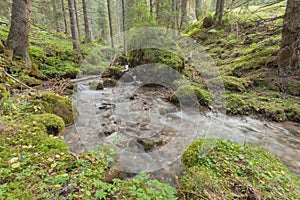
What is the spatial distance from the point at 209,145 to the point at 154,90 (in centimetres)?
528

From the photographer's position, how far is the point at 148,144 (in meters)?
3.54

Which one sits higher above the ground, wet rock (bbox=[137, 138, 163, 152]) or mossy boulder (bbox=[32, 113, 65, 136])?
mossy boulder (bbox=[32, 113, 65, 136])

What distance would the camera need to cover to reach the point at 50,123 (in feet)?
10.4

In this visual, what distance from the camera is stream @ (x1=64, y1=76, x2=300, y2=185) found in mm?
3054

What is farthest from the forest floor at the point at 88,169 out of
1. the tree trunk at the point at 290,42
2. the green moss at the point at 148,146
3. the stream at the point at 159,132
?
the tree trunk at the point at 290,42

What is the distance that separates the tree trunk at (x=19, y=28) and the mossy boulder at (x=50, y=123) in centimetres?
463

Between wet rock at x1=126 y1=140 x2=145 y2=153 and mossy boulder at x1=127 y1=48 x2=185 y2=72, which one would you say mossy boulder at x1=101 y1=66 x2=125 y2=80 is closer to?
mossy boulder at x1=127 y1=48 x2=185 y2=72

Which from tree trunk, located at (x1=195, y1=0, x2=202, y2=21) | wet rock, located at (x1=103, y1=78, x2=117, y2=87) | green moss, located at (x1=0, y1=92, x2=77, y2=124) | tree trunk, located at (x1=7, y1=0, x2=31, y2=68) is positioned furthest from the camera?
tree trunk, located at (x1=195, y1=0, x2=202, y2=21)

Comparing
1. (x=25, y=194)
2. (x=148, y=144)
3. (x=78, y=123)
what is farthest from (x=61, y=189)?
(x=78, y=123)

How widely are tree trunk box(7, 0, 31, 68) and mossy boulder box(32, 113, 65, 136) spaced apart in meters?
4.63

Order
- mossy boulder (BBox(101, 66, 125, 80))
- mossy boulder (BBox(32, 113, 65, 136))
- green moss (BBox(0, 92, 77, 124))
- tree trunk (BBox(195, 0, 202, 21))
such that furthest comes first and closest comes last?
tree trunk (BBox(195, 0, 202, 21)) → mossy boulder (BBox(101, 66, 125, 80)) → green moss (BBox(0, 92, 77, 124)) → mossy boulder (BBox(32, 113, 65, 136))

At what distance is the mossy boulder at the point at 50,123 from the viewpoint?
120 inches

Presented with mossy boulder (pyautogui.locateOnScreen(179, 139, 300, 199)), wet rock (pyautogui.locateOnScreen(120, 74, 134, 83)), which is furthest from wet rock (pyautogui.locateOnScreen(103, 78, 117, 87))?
mossy boulder (pyautogui.locateOnScreen(179, 139, 300, 199))

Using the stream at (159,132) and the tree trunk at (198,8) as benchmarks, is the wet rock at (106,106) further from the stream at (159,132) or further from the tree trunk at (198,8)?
the tree trunk at (198,8)
